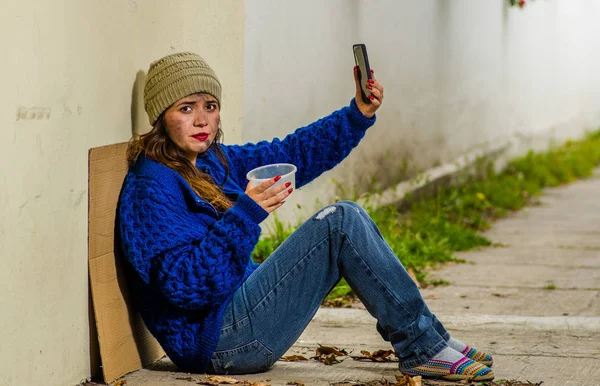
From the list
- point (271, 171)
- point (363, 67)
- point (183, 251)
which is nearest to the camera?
point (183, 251)

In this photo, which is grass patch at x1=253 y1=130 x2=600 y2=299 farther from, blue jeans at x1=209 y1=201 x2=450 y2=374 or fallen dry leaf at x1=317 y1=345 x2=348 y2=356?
blue jeans at x1=209 y1=201 x2=450 y2=374

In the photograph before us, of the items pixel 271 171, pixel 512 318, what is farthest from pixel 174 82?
pixel 512 318

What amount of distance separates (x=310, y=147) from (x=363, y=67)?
42 cm

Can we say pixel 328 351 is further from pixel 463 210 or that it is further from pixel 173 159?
pixel 463 210

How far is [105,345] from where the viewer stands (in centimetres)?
344

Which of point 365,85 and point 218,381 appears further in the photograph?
point 365,85

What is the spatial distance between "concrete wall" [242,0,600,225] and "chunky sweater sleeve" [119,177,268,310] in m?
2.25

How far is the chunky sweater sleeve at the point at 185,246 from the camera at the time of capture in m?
3.22

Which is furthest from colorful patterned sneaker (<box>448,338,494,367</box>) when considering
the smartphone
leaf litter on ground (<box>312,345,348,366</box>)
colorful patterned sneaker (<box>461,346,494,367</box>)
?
the smartphone

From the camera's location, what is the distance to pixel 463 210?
8320mm

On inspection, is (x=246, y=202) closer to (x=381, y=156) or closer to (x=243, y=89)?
(x=243, y=89)

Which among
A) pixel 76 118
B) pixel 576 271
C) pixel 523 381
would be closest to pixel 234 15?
pixel 76 118

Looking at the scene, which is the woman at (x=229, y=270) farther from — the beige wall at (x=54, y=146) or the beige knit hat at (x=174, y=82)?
the beige wall at (x=54, y=146)

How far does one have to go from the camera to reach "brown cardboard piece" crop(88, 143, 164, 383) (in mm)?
3402
